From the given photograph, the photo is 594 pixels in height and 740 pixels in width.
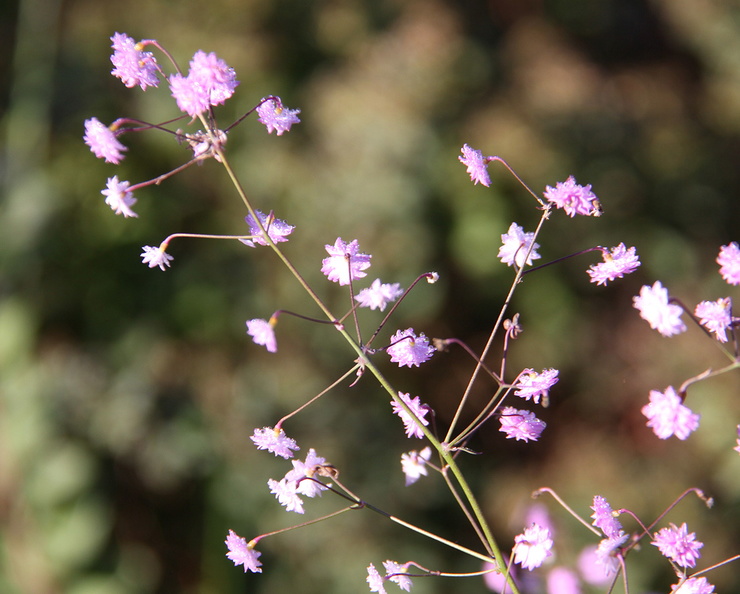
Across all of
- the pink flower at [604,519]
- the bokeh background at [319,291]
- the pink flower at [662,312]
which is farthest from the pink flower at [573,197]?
the bokeh background at [319,291]

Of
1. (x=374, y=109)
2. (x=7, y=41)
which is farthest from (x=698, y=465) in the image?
(x=7, y=41)

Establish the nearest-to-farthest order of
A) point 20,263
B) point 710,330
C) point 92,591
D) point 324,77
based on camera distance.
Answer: point 710,330, point 92,591, point 20,263, point 324,77

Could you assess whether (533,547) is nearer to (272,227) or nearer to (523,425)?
(523,425)

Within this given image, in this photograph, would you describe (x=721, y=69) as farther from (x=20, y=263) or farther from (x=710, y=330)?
(x=710, y=330)

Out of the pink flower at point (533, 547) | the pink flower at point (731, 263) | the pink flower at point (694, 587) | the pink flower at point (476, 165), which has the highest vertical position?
the pink flower at point (476, 165)

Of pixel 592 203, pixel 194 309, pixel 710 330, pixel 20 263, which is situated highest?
pixel 20 263

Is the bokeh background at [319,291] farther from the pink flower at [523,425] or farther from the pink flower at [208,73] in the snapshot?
the pink flower at [208,73]
